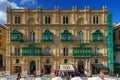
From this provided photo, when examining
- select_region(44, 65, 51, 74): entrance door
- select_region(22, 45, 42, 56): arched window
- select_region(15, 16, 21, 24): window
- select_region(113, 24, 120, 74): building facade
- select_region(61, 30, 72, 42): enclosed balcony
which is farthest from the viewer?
select_region(113, 24, 120, 74): building facade

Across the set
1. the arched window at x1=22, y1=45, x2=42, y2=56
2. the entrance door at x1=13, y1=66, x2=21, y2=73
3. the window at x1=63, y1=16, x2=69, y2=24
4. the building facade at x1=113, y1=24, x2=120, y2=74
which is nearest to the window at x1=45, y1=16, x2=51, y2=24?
the window at x1=63, y1=16, x2=69, y2=24

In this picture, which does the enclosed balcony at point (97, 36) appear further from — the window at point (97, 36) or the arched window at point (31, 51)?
A: the arched window at point (31, 51)

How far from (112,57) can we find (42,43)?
20.9 m

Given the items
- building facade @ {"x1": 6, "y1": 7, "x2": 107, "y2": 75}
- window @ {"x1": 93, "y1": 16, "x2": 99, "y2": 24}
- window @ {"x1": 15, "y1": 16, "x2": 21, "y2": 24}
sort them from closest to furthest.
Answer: building facade @ {"x1": 6, "y1": 7, "x2": 107, "y2": 75} → window @ {"x1": 15, "y1": 16, "x2": 21, "y2": 24} → window @ {"x1": 93, "y1": 16, "x2": 99, "y2": 24}

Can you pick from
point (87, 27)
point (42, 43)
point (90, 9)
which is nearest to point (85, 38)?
point (87, 27)

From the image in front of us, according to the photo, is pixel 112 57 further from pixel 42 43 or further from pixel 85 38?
pixel 42 43

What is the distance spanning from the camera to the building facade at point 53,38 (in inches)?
2404

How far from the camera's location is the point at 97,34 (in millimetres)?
61531

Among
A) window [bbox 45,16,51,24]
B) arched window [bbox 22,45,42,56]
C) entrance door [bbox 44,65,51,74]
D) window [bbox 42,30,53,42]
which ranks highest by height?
window [bbox 45,16,51,24]

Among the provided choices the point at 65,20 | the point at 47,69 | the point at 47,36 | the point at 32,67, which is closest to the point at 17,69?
the point at 32,67

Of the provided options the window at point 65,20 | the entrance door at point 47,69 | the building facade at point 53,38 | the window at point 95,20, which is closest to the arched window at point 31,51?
the building facade at point 53,38

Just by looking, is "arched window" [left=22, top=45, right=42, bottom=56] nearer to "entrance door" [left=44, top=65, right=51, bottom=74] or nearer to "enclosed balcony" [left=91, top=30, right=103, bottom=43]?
"entrance door" [left=44, top=65, right=51, bottom=74]

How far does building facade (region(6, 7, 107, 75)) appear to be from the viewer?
61.1 m

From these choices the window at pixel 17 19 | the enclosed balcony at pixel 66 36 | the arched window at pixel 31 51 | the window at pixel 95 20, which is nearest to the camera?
the arched window at pixel 31 51
